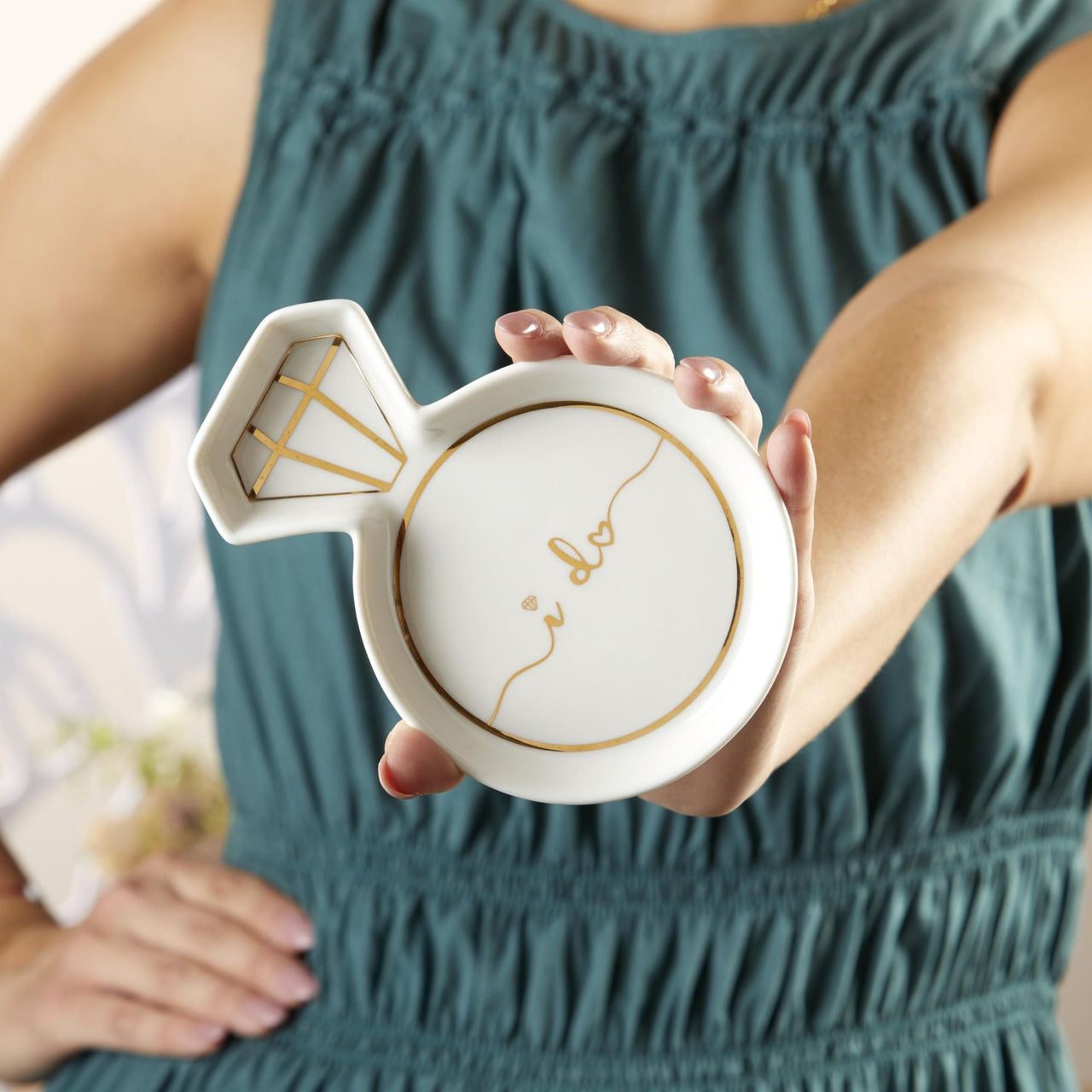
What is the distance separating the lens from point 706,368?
1.15 ft

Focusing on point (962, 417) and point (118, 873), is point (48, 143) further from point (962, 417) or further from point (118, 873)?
point (118, 873)

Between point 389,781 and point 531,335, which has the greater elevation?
point 531,335

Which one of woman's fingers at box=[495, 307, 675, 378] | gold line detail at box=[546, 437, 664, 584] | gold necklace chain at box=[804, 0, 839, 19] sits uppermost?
Result: woman's fingers at box=[495, 307, 675, 378]

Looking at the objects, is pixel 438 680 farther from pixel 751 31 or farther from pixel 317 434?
pixel 751 31

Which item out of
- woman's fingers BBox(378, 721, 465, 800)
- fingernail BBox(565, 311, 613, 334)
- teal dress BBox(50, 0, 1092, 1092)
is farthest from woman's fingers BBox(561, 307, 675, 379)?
teal dress BBox(50, 0, 1092, 1092)

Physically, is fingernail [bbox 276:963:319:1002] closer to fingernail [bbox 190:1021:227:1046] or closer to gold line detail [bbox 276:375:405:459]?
fingernail [bbox 190:1021:227:1046]

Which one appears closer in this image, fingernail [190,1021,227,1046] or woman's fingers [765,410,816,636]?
woman's fingers [765,410,816,636]

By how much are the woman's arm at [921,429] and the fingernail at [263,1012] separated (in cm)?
39

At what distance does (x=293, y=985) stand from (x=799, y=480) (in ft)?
1.72

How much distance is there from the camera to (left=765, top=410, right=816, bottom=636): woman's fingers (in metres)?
0.35

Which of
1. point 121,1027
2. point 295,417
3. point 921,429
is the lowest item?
point 121,1027

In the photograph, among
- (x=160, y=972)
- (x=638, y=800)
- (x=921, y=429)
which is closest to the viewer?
(x=921, y=429)

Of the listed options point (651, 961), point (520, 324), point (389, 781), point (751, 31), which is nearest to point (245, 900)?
point (651, 961)

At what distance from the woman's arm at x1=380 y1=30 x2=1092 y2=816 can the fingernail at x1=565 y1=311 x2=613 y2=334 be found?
0.02m
